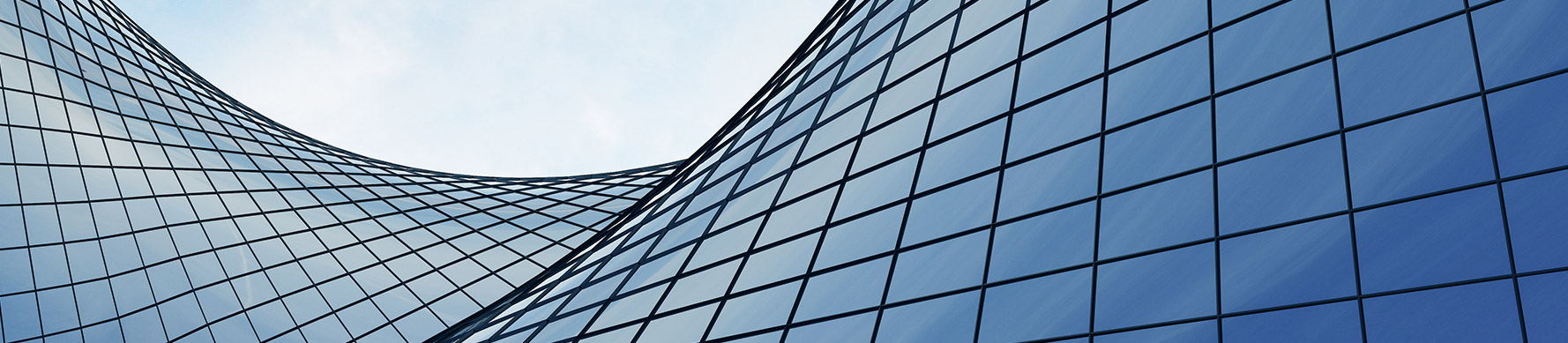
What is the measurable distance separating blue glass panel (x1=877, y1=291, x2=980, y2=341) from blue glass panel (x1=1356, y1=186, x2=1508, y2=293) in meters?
8.41

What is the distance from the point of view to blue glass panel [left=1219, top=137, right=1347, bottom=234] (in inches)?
803

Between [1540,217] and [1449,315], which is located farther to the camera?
[1449,315]

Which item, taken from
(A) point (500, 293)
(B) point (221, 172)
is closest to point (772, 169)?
(A) point (500, 293)

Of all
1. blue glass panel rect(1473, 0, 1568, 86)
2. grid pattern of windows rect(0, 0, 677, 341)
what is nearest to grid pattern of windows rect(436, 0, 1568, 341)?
blue glass panel rect(1473, 0, 1568, 86)

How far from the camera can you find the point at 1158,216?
22.8 m

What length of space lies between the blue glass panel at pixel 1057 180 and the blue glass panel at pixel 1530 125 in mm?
7965

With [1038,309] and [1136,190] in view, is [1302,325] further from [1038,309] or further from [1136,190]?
[1038,309]

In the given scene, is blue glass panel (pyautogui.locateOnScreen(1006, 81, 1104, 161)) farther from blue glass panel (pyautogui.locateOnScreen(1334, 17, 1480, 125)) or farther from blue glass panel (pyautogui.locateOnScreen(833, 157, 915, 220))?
blue glass panel (pyautogui.locateOnScreen(1334, 17, 1480, 125))

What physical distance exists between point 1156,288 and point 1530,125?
24.9 feet

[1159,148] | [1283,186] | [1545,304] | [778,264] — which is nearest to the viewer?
[1545,304]

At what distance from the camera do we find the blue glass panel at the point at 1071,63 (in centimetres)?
2486

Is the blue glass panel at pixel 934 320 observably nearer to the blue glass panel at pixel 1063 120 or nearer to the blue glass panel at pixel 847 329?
the blue glass panel at pixel 847 329

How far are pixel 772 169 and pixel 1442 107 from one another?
18.1m

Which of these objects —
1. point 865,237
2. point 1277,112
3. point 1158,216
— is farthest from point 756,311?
point 1277,112
